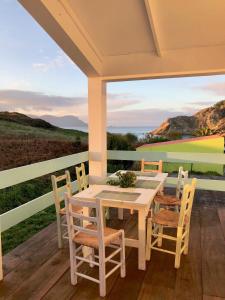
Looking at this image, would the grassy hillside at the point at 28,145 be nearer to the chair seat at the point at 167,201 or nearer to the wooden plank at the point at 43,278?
the wooden plank at the point at 43,278

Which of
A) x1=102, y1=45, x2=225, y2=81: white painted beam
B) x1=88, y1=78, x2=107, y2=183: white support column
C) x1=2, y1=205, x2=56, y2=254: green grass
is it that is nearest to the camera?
x1=2, y1=205, x2=56, y2=254: green grass

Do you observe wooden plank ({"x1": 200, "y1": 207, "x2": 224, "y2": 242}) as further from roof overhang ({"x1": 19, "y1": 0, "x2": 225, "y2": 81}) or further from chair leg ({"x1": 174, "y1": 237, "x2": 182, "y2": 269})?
roof overhang ({"x1": 19, "y1": 0, "x2": 225, "y2": 81})

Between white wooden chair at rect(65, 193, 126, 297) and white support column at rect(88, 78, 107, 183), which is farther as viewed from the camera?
white support column at rect(88, 78, 107, 183)

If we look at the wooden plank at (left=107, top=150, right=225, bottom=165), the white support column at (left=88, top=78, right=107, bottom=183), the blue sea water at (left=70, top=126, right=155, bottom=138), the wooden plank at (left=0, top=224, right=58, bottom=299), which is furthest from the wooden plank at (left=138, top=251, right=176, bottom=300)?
the blue sea water at (left=70, top=126, right=155, bottom=138)

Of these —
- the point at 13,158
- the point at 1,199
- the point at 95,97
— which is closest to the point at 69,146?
the point at 13,158

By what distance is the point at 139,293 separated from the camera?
7.37ft

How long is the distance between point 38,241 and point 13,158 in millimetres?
3950

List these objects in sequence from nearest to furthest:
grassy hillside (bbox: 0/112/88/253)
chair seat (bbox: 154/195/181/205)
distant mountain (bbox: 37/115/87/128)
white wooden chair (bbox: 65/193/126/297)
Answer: white wooden chair (bbox: 65/193/126/297) → chair seat (bbox: 154/195/181/205) → grassy hillside (bbox: 0/112/88/253) → distant mountain (bbox: 37/115/87/128)

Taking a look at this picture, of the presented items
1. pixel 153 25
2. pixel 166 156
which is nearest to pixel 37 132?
pixel 166 156

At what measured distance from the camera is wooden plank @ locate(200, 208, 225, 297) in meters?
2.36

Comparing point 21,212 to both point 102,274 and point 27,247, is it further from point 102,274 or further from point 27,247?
point 102,274

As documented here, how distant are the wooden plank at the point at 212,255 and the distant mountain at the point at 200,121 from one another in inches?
188

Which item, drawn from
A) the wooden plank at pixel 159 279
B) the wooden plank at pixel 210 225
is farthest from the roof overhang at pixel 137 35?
the wooden plank at pixel 159 279

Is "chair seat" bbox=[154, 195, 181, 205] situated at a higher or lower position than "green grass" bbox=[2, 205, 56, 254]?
higher
